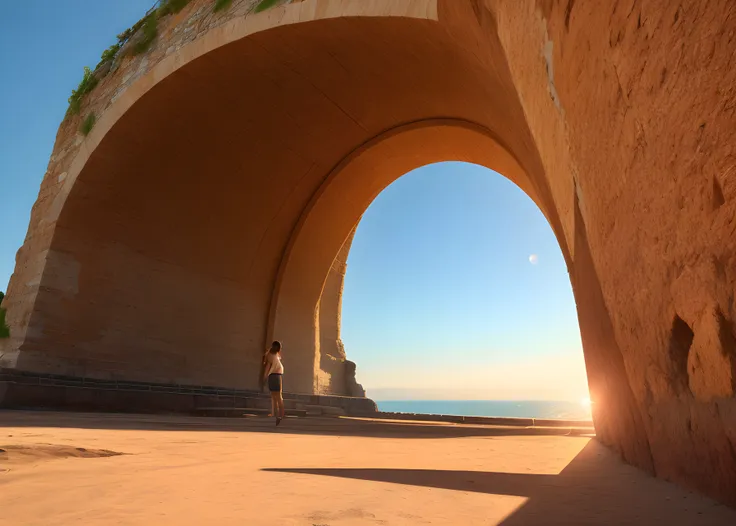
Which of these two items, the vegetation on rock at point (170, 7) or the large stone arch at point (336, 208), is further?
the large stone arch at point (336, 208)

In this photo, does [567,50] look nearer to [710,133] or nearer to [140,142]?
[710,133]

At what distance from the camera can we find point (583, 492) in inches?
69.2

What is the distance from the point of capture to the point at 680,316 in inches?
54.7

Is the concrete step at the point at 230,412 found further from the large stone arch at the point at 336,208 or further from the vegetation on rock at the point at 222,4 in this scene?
the vegetation on rock at the point at 222,4

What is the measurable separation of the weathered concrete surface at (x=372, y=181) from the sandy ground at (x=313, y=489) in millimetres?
254

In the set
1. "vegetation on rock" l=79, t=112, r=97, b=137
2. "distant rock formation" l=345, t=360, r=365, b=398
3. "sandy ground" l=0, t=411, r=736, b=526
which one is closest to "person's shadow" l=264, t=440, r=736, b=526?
"sandy ground" l=0, t=411, r=736, b=526

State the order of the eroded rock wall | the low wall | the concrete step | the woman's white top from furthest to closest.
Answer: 1. the concrete step
2. the low wall
3. the woman's white top
4. the eroded rock wall

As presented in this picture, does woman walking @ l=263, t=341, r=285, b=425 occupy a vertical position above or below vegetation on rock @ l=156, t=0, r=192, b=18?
below

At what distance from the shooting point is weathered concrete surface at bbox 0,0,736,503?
127cm

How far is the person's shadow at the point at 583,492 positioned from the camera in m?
1.33

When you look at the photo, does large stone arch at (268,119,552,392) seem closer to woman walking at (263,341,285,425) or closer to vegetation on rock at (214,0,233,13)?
vegetation on rock at (214,0,233,13)

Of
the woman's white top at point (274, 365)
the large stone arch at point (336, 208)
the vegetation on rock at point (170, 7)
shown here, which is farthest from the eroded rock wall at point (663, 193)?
the vegetation on rock at point (170, 7)

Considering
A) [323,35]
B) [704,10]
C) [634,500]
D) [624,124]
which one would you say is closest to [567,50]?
[624,124]

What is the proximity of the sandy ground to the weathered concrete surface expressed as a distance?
254mm
